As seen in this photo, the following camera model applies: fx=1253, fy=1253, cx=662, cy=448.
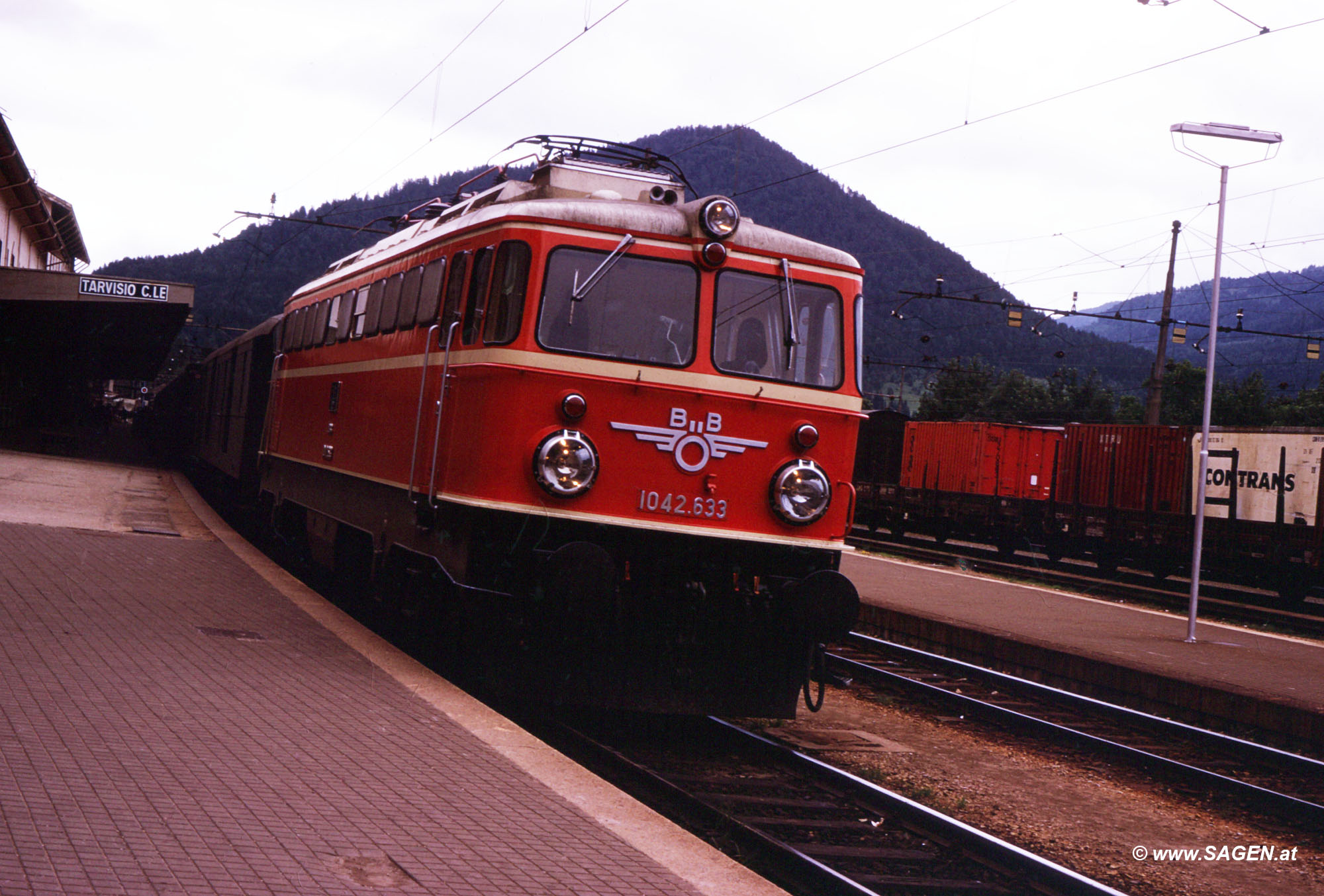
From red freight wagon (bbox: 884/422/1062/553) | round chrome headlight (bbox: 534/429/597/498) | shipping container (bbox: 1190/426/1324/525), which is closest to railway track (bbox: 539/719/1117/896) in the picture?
round chrome headlight (bbox: 534/429/597/498)

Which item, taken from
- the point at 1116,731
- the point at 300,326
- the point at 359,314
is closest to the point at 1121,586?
the point at 1116,731

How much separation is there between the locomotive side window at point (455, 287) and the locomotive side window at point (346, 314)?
2904 mm

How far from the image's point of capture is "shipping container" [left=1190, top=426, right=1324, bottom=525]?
2128cm

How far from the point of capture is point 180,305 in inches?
1163

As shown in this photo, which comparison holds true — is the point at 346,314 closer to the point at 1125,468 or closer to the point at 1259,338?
the point at 1125,468

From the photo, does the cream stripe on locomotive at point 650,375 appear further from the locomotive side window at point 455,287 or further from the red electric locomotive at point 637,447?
the locomotive side window at point 455,287

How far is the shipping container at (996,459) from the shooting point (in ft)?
97.1

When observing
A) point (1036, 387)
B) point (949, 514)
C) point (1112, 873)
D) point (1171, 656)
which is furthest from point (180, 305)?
point (1036, 387)

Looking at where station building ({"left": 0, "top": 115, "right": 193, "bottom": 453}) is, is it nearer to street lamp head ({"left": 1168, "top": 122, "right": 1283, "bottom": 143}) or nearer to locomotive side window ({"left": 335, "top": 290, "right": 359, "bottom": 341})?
locomotive side window ({"left": 335, "top": 290, "right": 359, "bottom": 341})

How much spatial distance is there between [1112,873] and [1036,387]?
84.3m

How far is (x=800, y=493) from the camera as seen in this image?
24.9 ft

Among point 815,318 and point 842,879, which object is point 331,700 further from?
point 815,318

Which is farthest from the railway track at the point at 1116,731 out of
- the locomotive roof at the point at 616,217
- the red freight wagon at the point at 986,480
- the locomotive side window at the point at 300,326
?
the red freight wagon at the point at 986,480

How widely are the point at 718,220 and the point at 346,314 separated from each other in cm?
474
